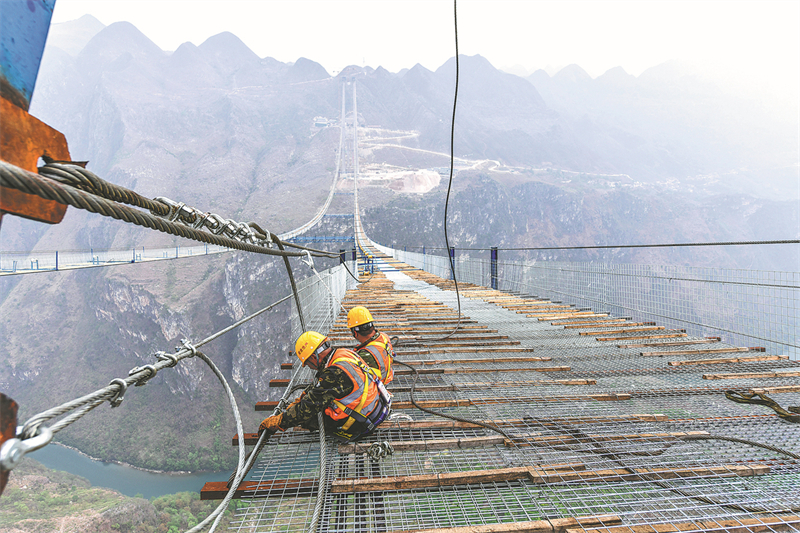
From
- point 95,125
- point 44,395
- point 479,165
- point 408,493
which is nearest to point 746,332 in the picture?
point 408,493

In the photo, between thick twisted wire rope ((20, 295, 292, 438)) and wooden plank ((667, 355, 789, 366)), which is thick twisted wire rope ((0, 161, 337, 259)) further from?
wooden plank ((667, 355, 789, 366))

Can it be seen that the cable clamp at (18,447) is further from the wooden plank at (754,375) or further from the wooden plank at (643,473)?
the wooden plank at (754,375)

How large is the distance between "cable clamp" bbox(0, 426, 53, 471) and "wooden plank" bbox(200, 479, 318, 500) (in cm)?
163

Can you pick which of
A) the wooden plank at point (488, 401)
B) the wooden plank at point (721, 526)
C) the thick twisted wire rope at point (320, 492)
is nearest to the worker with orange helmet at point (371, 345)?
the wooden plank at point (488, 401)

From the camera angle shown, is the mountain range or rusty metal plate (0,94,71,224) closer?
rusty metal plate (0,94,71,224)

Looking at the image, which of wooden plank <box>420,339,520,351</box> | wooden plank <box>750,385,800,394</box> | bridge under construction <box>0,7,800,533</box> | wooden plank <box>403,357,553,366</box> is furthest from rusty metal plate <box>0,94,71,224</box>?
wooden plank <box>750,385,800,394</box>

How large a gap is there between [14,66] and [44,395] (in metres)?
116

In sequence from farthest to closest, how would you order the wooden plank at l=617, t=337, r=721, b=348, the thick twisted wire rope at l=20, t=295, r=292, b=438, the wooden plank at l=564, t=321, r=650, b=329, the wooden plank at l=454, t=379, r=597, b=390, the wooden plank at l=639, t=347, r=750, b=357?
the wooden plank at l=564, t=321, r=650, b=329 < the wooden plank at l=617, t=337, r=721, b=348 < the wooden plank at l=639, t=347, r=750, b=357 < the wooden plank at l=454, t=379, r=597, b=390 < the thick twisted wire rope at l=20, t=295, r=292, b=438

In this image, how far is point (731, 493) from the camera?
95.3 inches

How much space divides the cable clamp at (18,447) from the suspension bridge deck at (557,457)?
1571 mm

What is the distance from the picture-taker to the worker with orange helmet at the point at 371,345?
3691 millimetres

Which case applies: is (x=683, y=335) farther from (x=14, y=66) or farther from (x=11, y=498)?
(x=11, y=498)

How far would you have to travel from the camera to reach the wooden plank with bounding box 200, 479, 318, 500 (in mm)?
2413

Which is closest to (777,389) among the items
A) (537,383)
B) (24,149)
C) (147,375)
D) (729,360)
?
(729,360)
